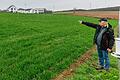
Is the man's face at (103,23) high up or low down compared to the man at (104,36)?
up

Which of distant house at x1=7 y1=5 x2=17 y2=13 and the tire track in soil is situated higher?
distant house at x1=7 y1=5 x2=17 y2=13

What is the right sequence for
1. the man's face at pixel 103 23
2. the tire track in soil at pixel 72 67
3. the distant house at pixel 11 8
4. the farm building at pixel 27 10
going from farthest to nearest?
the farm building at pixel 27 10, the distant house at pixel 11 8, the man's face at pixel 103 23, the tire track in soil at pixel 72 67

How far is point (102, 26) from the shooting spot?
10148 millimetres

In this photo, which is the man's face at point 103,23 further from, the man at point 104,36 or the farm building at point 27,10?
the farm building at point 27,10

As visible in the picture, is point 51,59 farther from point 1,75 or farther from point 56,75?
point 1,75

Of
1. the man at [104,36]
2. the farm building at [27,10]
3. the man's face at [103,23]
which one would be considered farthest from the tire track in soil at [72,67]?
the farm building at [27,10]

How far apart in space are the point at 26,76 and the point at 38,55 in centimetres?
391

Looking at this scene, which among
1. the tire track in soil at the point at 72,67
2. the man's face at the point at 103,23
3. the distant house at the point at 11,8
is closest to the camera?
the tire track in soil at the point at 72,67

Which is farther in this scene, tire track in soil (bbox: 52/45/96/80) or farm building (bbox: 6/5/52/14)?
farm building (bbox: 6/5/52/14)

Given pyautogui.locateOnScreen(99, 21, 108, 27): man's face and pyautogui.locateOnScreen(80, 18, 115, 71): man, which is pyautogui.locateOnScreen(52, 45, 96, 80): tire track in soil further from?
pyautogui.locateOnScreen(99, 21, 108, 27): man's face

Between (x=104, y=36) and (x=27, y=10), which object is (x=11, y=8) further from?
(x=104, y=36)

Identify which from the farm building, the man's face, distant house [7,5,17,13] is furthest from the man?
distant house [7,5,17,13]

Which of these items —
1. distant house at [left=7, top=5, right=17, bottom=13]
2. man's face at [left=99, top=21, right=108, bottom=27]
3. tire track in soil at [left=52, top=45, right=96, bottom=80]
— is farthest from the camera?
distant house at [left=7, top=5, right=17, bottom=13]

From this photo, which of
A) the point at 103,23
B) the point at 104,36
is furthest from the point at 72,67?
the point at 103,23
